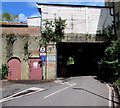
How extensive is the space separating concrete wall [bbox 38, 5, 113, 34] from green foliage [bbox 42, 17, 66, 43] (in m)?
0.62

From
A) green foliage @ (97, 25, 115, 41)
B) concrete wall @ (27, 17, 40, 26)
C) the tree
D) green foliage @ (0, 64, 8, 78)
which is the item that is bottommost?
green foliage @ (0, 64, 8, 78)

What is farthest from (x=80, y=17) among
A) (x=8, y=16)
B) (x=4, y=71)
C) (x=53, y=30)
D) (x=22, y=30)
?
(x=8, y=16)

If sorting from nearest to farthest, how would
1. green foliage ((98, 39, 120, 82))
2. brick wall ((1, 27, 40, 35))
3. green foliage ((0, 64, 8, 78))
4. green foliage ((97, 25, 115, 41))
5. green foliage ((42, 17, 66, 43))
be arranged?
green foliage ((98, 39, 120, 82)) → green foliage ((0, 64, 8, 78)) → green foliage ((42, 17, 66, 43)) → brick wall ((1, 27, 40, 35)) → green foliage ((97, 25, 115, 41))

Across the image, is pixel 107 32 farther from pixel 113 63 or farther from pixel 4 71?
pixel 4 71

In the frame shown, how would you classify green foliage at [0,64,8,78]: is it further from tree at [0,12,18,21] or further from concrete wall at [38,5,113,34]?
tree at [0,12,18,21]

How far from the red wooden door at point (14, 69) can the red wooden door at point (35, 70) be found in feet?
4.27

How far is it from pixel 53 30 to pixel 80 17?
337cm

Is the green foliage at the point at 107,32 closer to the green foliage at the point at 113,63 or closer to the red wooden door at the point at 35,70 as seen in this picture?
the green foliage at the point at 113,63

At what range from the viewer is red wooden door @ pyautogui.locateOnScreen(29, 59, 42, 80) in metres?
16.7

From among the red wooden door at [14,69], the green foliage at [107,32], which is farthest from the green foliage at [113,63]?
the red wooden door at [14,69]

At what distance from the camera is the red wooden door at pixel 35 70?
1667cm

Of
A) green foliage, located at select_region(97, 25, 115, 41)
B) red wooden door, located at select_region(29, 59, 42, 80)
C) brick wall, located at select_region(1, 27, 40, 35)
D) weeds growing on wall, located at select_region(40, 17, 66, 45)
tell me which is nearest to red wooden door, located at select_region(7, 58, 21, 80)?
red wooden door, located at select_region(29, 59, 42, 80)

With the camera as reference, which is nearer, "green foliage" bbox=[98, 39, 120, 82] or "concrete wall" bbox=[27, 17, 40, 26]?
"green foliage" bbox=[98, 39, 120, 82]

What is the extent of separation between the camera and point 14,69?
54.8ft
